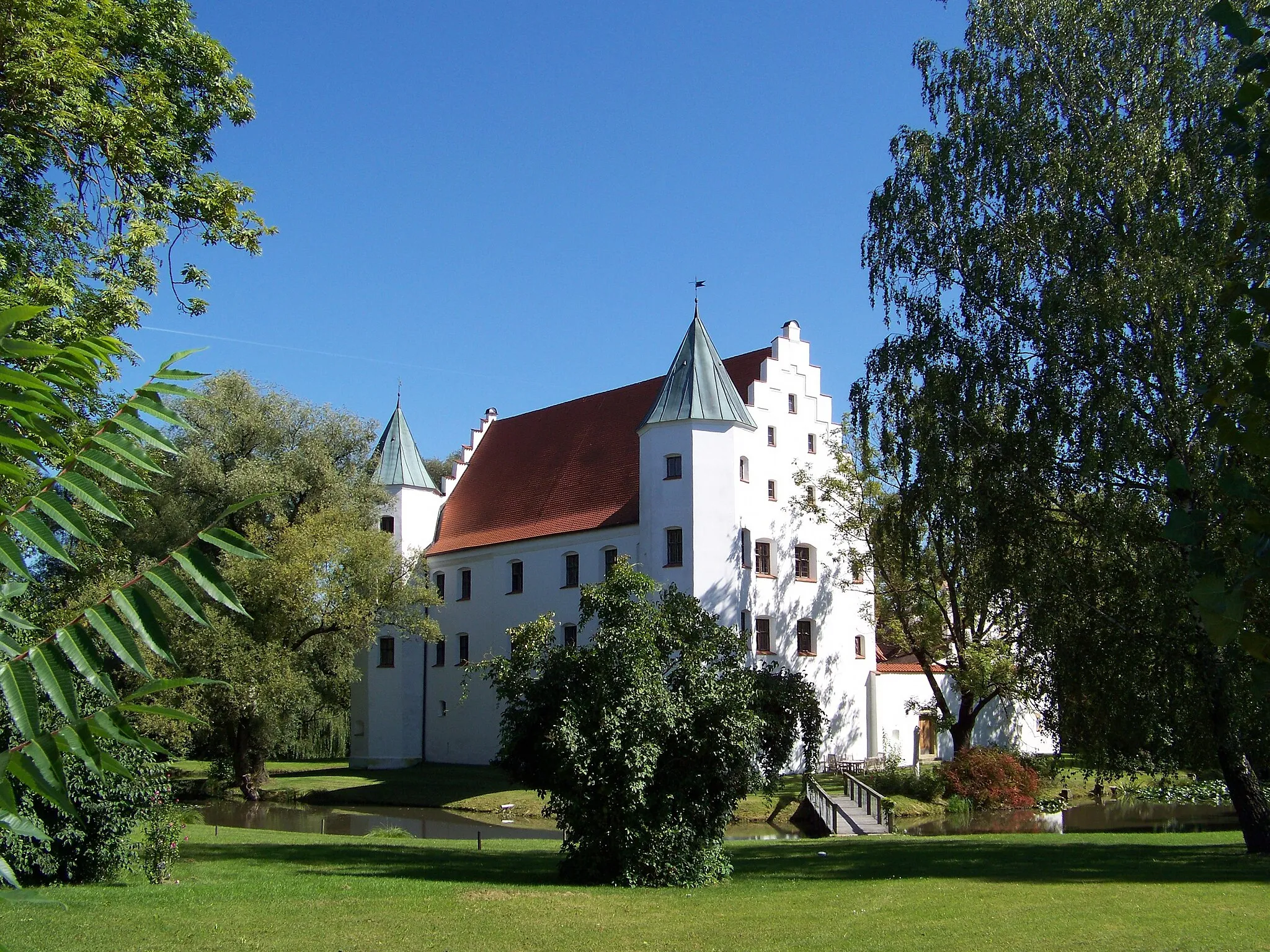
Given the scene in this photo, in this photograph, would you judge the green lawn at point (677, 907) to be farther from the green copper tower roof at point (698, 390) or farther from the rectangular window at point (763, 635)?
the green copper tower roof at point (698, 390)

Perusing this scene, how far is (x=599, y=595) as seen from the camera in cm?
1758

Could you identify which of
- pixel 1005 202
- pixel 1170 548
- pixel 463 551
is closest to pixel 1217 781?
pixel 1170 548

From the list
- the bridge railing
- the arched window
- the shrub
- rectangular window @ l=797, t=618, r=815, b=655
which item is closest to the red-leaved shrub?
the bridge railing

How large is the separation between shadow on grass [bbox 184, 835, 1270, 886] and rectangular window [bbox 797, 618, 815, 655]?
1951 cm

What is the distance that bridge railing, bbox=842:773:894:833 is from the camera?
2972cm

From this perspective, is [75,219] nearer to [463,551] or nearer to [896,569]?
[896,569]

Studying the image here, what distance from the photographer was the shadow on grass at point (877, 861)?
1753 centimetres

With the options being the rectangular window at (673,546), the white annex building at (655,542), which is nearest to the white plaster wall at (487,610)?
the white annex building at (655,542)

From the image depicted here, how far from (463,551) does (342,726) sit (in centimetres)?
1152

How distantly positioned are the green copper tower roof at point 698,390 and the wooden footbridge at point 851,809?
564 inches

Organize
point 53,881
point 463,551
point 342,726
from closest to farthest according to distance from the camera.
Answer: point 53,881, point 463,551, point 342,726

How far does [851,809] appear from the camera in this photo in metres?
31.6

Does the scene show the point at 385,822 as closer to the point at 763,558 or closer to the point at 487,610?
the point at 487,610

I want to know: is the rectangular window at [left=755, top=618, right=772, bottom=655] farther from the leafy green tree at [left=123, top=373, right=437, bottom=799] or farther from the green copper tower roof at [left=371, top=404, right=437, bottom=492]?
the green copper tower roof at [left=371, top=404, right=437, bottom=492]
